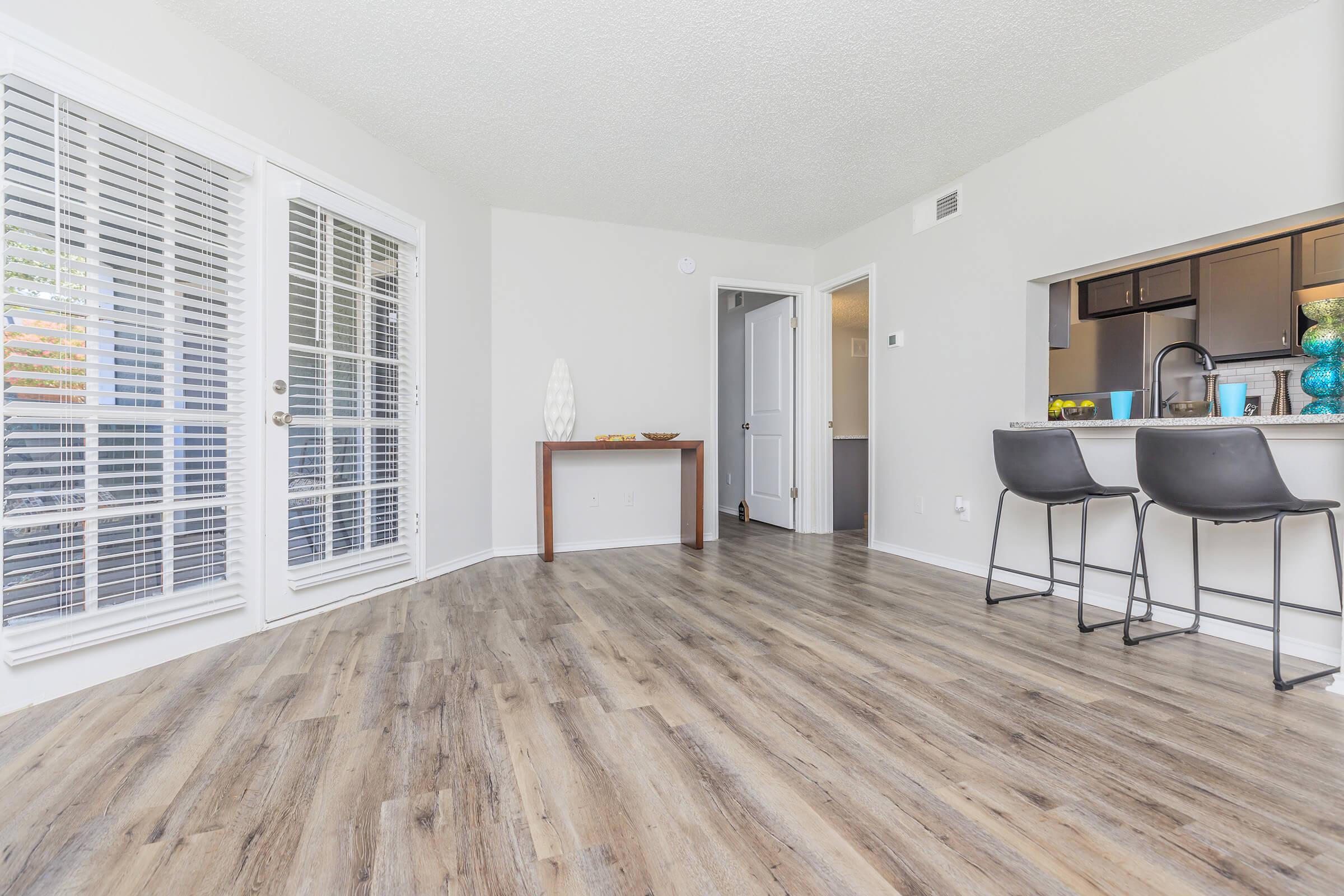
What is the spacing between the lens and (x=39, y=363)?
1880 millimetres

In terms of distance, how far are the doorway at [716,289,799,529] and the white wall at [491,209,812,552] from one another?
0.56m

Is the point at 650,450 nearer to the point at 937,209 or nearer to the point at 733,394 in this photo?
the point at 733,394

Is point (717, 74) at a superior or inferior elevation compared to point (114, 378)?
superior

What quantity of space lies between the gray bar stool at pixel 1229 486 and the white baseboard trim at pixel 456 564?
3.40 m

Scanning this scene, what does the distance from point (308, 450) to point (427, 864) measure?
7.32 feet

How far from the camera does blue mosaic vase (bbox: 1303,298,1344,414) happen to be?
88.1 inches

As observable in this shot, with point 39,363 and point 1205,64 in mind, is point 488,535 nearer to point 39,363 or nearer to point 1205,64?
point 39,363

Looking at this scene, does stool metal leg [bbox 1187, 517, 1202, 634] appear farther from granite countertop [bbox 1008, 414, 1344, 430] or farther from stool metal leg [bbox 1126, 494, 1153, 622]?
granite countertop [bbox 1008, 414, 1344, 430]

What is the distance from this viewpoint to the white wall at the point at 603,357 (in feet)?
14.0

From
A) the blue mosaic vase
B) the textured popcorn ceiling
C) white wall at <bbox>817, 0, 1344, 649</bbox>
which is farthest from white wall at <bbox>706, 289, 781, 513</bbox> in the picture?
the blue mosaic vase

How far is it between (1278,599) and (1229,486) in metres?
0.39

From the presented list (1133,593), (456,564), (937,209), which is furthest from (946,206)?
(456,564)

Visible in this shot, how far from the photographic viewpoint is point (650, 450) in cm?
458

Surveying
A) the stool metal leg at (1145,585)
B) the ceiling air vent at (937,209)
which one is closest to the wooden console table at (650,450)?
the ceiling air vent at (937,209)
